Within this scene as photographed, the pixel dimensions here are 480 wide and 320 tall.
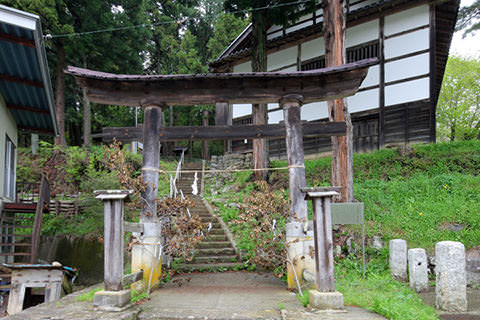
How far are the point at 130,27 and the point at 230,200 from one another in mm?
12358

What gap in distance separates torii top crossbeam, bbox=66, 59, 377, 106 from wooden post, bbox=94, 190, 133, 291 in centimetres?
240

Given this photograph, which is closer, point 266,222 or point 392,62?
point 266,222

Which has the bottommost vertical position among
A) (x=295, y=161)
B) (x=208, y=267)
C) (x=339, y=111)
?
(x=208, y=267)

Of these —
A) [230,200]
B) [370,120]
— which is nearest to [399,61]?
[370,120]

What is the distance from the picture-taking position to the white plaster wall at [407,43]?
1300 centimetres

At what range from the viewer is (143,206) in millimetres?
6152

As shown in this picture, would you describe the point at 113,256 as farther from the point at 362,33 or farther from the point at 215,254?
the point at 362,33

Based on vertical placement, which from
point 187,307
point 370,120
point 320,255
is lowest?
point 187,307

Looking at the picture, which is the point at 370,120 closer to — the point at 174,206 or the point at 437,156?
the point at 437,156

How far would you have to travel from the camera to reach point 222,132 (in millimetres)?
6539

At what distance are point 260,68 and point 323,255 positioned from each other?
10.9m

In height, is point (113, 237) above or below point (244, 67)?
below

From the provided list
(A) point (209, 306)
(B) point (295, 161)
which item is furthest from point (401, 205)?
(A) point (209, 306)

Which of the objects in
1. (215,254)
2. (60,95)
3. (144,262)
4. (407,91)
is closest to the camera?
(144,262)
